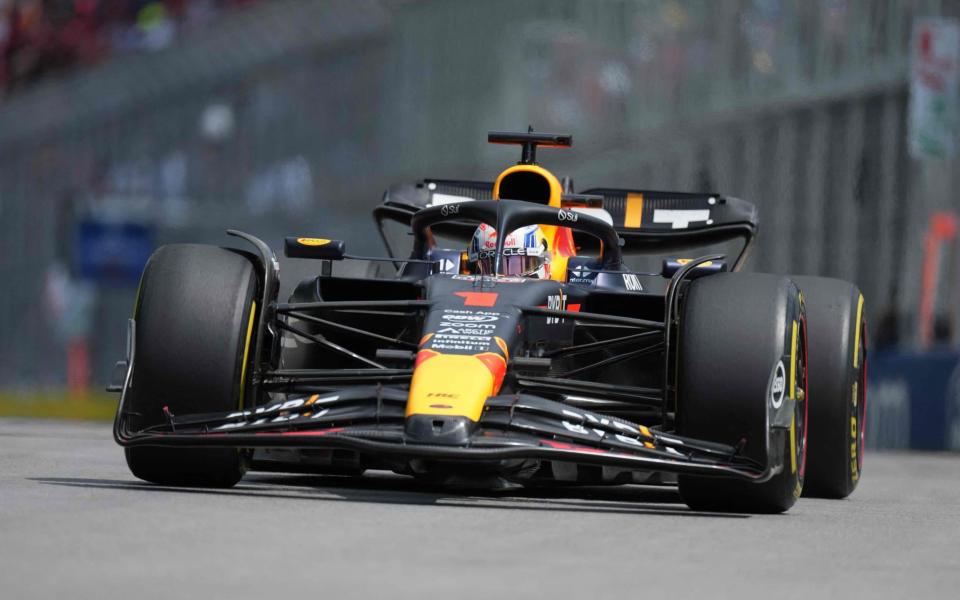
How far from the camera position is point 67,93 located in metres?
36.7

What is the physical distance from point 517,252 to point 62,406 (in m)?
14.8

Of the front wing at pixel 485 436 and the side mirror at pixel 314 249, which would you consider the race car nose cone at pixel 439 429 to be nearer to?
the front wing at pixel 485 436

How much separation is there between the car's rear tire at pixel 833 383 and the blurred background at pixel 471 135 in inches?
289

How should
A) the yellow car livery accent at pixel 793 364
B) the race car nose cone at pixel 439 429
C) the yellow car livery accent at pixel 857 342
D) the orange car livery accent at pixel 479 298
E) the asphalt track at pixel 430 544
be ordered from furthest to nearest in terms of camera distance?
the yellow car livery accent at pixel 857 342
the orange car livery accent at pixel 479 298
the yellow car livery accent at pixel 793 364
the race car nose cone at pixel 439 429
the asphalt track at pixel 430 544

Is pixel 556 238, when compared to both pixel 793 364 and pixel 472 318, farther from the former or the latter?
pixel 793 364

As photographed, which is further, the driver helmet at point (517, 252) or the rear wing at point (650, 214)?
the rear wing at point (650, 214)

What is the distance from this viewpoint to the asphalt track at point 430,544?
494 centimetres

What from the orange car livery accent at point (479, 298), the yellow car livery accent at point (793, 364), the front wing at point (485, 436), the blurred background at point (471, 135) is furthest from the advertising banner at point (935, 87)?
the front wing at point (485, 436)

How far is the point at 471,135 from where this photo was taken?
98.1 feet

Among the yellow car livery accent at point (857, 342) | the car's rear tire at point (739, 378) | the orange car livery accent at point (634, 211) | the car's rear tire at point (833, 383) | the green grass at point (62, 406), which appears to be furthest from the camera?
the green grass at point (62, 406)

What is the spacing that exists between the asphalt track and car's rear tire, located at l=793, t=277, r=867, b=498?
1.11ft

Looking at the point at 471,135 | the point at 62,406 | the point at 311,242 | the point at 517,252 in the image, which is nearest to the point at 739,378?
the point at 517,252

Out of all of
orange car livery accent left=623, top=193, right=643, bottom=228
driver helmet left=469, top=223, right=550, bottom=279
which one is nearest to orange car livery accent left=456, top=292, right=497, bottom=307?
driver helmet left=469, top=223, right=550, bottom=279

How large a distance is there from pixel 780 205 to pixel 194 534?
52.4 feet
